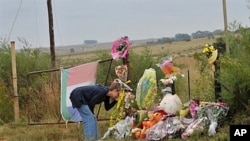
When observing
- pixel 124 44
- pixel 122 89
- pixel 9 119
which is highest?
pixel 124 44

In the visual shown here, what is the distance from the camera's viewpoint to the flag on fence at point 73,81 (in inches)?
483

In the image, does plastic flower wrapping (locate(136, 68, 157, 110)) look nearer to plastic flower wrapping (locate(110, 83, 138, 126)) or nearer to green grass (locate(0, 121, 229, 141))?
plastic flower wrapping (locate(110, 83, 138, 126))

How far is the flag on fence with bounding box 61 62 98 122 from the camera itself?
1227 centimetres

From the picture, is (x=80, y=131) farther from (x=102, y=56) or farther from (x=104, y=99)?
(x=102, y=56)

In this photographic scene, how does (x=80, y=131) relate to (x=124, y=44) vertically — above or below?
below

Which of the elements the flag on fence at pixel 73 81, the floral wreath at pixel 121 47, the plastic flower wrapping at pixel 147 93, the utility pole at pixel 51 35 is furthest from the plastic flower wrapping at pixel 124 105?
the utility pole at pixel 51 35

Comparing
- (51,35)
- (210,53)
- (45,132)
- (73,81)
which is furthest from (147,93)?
(51,35)

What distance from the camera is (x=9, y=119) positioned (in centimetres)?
1572

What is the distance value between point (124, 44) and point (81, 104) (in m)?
1.62

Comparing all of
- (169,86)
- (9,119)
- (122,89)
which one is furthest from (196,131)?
(9,119)

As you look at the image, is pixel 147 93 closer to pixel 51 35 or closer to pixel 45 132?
pixel 45 132

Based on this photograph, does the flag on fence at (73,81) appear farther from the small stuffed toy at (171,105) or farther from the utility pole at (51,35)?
the utility pole at (51,35)

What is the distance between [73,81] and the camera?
41.0 feet

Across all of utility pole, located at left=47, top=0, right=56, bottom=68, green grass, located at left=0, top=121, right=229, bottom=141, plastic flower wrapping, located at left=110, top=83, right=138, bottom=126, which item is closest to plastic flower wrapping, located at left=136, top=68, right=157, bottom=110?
plastic flower wrapping, located at left=110, top=83, right=138, bottom=126
